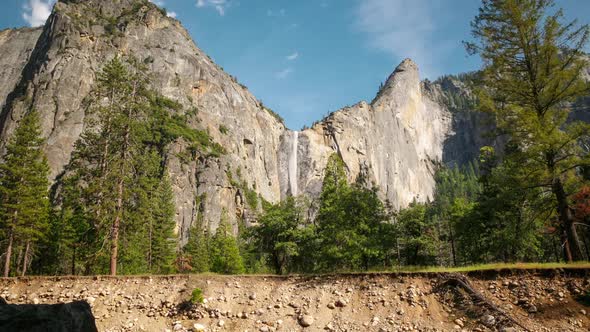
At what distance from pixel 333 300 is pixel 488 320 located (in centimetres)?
481

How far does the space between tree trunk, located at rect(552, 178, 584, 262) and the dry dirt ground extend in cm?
232

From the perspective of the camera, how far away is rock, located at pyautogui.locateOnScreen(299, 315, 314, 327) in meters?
12.4

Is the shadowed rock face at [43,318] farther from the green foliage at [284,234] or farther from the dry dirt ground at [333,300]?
the green foliage at [284,234]

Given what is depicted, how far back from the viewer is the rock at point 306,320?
12.4m

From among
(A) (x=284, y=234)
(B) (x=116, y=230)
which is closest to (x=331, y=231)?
(A) (x=284, y=234)

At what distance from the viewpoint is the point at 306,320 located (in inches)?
492

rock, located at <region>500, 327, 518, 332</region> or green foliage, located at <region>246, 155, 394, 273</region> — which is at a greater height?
green foliage, located at <region>246, 155, 394, 273</region>

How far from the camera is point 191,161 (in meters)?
85.4

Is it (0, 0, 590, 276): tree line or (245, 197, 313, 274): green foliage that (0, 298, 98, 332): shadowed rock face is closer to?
(0, 0, 590, 276): tree line

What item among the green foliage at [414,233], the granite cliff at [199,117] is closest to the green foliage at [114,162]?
the green foliage at [414,233]

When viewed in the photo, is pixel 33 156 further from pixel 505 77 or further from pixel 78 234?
pixel 505 77

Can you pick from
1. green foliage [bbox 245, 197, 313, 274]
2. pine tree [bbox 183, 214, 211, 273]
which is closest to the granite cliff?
pine tree [bbox 183, 214, 211, 273]

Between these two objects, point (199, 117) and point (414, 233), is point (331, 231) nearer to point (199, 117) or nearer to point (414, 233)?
point (414, 233)

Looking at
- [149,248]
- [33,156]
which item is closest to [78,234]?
[149,248]
